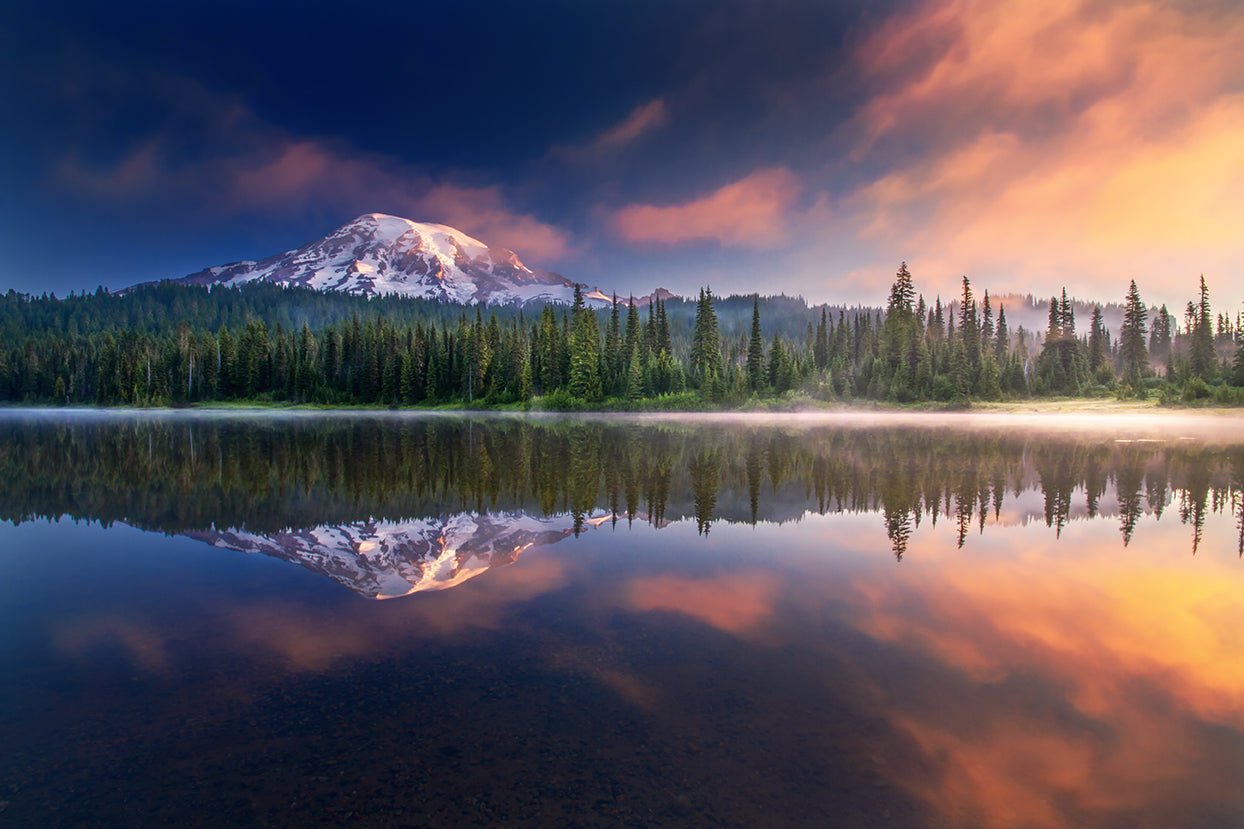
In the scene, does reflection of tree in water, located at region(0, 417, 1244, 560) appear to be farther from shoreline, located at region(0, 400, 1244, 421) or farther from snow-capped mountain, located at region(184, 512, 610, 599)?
shoreline, located at region(0, 400, 1244, 421)

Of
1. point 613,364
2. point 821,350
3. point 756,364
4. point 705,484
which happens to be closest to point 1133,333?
point 821,350

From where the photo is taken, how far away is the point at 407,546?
13.4m

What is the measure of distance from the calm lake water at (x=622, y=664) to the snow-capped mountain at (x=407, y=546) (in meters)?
0.10

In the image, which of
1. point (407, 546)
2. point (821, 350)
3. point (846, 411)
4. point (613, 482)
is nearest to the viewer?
point (407, 546)

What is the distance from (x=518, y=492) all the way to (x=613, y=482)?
12.3 ft

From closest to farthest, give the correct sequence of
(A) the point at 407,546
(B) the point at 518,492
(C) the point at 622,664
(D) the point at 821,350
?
1. (C) the point at 622,664
2. (A) the point at 407,546
3. (B) the point at 518,492
4. (D) the point at 821,350

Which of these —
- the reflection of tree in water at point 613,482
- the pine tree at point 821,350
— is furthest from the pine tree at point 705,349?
the reflection of tree in water at point 613,482

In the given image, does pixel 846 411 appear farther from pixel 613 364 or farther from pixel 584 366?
pixel 584 366

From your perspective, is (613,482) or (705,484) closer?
(705,484)

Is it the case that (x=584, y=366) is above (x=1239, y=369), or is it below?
above

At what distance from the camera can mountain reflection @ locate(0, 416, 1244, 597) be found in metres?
14.1

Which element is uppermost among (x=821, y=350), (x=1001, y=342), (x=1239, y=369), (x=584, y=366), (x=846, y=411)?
(x=821, y=350)

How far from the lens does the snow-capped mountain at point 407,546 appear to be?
11.4m

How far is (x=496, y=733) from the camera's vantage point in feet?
19.9
